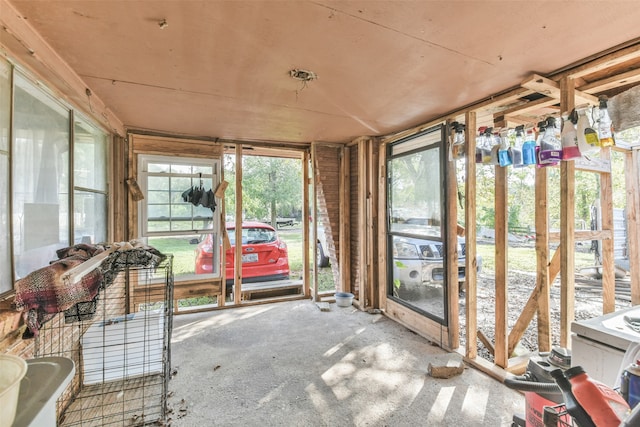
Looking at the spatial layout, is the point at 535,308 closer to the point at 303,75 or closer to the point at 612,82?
the point at 612,82

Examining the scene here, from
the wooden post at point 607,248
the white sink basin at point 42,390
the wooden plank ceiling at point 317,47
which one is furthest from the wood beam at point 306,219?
the white sink basin at point 42,390

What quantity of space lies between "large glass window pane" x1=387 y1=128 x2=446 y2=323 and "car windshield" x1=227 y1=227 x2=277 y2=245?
1.92 meters

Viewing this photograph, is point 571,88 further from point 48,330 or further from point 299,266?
point 299,266

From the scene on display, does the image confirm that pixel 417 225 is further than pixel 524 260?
No

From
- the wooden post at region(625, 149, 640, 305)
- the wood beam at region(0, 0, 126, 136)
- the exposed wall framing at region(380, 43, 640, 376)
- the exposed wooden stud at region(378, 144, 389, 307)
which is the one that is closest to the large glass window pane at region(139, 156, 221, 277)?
the wood beam at region(0, 0, 126, 136)

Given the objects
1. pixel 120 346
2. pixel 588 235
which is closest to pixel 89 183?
pixel 120 346

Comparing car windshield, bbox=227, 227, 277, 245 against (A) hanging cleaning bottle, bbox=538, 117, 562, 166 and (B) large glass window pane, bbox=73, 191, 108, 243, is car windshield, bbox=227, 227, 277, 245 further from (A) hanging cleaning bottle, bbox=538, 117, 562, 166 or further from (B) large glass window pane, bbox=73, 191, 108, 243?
(A) hanging cleaning bottle, bbox=538, 117, 562, 166

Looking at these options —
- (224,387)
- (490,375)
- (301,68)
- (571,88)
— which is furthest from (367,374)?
(571,88)

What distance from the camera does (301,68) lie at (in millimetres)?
1890

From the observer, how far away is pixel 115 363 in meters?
2.20

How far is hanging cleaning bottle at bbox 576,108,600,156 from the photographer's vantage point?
1.77 m

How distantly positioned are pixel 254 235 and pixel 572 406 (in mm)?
4150

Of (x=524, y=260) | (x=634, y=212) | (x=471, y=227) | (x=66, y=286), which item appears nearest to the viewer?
(x=66, y=286)

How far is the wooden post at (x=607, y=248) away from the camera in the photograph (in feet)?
10.2
